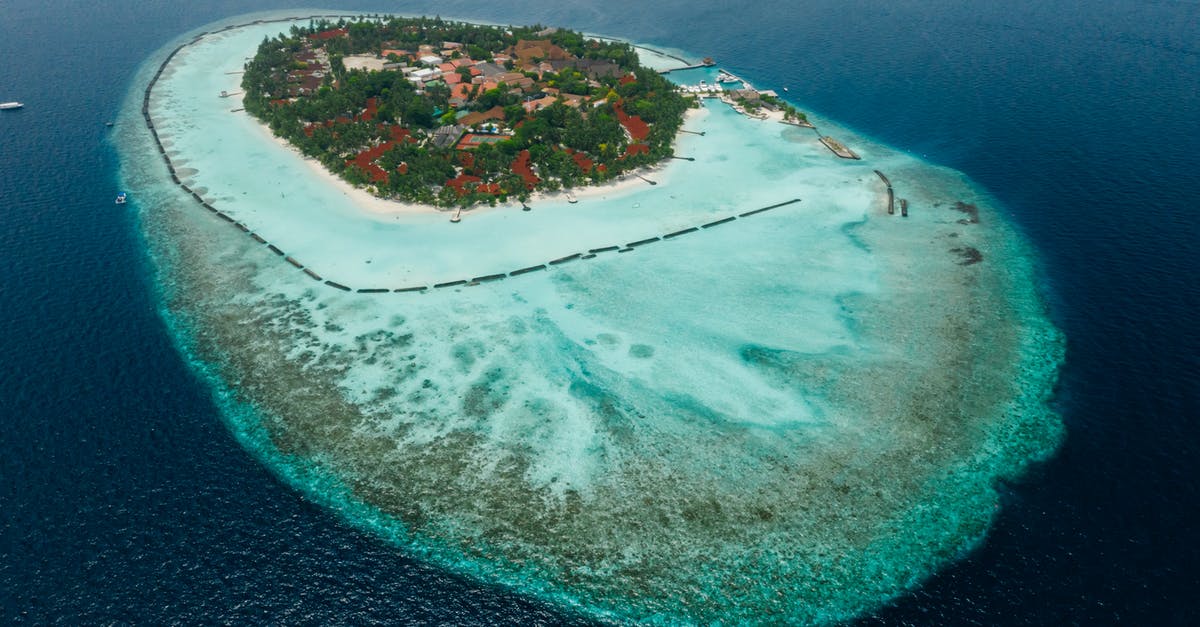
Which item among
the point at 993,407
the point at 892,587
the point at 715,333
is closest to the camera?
the point at 892,587

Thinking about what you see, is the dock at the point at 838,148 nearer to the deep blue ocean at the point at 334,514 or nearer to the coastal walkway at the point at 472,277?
the deep blue ocean at the point at 334,514

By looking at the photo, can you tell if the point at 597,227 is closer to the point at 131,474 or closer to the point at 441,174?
the point at 441,174

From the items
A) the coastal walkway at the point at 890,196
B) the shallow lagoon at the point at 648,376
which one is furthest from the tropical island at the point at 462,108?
the coastal walkway at the point at 890,196

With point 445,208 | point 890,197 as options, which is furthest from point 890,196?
point 445,208

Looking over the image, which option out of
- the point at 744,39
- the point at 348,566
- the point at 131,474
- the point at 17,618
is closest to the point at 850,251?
the point at 348,566

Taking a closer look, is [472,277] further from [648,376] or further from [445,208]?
[648,376]
